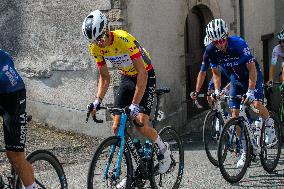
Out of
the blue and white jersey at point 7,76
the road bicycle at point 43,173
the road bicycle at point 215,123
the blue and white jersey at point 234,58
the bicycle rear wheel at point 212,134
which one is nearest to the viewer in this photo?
the blue and white jersey at point 7,76

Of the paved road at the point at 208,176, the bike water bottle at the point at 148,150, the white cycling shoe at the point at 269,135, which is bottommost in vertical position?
the paved road at the point at 208,176

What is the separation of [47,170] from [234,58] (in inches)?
125

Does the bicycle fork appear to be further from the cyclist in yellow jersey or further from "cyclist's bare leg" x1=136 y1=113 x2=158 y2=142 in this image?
"cyclist's bare leg" x1=136 y1=113 x2=158 y2=142

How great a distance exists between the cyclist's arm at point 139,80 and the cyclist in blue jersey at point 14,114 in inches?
51.1

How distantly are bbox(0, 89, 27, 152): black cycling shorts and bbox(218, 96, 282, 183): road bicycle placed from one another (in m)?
2.88

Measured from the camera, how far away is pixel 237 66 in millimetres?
7555

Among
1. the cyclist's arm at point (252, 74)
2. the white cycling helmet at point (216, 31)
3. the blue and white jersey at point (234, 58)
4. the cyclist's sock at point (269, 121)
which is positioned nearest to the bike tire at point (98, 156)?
the cyclist's arm at point (252, 74)

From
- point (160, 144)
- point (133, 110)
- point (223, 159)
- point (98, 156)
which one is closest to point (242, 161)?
point (223, 159)

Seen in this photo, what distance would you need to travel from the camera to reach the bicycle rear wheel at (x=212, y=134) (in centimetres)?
812

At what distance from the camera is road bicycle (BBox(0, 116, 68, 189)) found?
4855 millimetres

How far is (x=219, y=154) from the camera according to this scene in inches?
270

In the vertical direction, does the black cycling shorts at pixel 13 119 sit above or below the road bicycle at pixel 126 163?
above

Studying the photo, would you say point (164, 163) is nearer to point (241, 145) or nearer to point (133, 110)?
point (133, 110)

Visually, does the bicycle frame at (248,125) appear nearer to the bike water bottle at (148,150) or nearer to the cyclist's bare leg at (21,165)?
the bike water bottle at (148,150)
